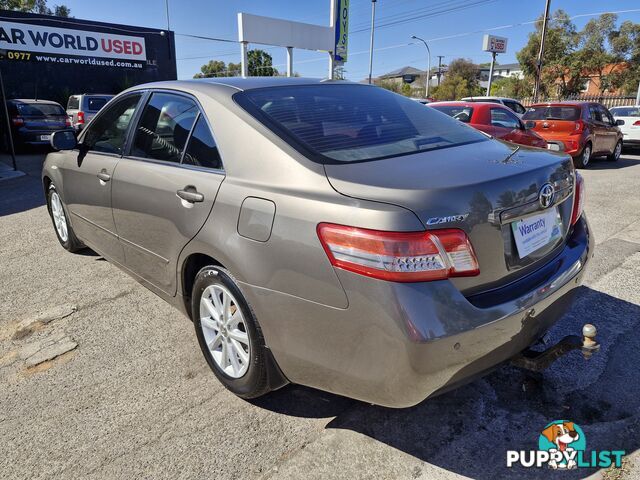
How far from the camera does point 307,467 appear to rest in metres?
2.09

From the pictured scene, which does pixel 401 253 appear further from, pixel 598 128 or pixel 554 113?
pixel 598 128

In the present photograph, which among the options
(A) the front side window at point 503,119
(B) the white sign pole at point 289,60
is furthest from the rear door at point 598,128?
(B) the white sign pole at point 289,60

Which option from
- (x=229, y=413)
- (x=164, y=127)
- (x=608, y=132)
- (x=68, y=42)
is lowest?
(x=229, y=413)

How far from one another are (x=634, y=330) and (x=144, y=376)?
3195mm

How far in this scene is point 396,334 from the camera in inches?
67.4

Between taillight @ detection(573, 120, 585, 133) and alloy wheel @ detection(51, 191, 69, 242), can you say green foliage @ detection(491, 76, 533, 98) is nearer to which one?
taillight @ detection(573, 120, 585, 133)

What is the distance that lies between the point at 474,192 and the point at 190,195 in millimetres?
1453

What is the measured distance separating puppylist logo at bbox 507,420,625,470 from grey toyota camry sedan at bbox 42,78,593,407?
47 cm

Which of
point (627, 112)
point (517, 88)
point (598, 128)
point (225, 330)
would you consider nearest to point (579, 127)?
point (598, 128)

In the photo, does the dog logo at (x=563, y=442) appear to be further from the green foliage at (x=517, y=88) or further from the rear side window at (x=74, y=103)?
the green foliage at (x=517, y=88)

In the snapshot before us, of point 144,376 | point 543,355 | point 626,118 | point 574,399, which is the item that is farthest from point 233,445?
point 626,118

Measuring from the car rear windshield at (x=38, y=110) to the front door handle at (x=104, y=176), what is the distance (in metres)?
12.6

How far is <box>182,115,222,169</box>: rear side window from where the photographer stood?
2.48m

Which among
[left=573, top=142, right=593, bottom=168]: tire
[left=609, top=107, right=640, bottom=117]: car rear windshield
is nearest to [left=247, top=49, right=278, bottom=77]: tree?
[left=609, top=107, right=640, bottom=117]: car rear windshield
